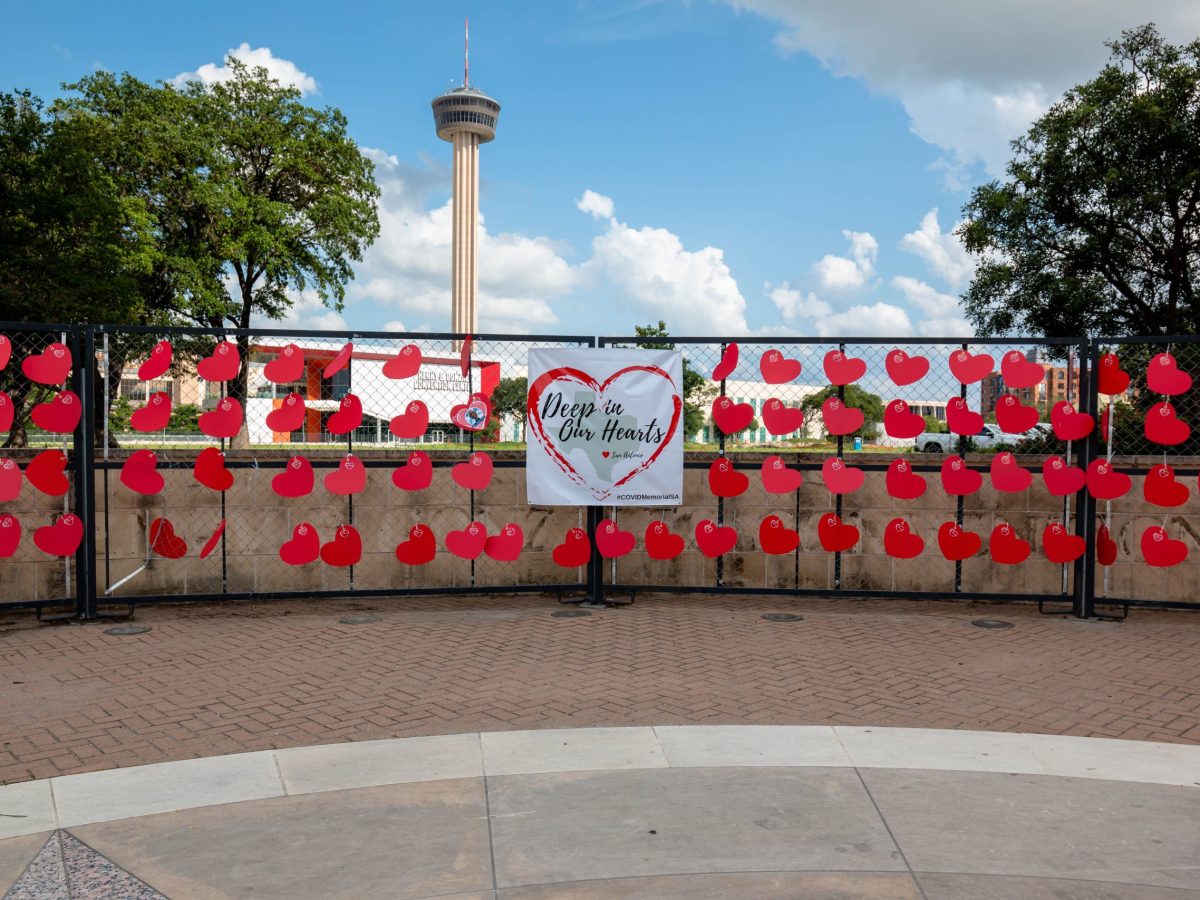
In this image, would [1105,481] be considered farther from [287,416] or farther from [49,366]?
[49,366]

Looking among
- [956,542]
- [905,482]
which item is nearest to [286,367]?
[905,482]

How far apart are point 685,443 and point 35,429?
20.1ft

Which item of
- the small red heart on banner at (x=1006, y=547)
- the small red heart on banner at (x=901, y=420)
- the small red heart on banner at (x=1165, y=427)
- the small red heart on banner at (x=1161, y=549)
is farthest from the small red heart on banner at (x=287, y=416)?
the small red heart on banner at (x=1161, y=549)

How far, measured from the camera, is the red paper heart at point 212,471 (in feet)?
27.4

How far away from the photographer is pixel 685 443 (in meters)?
9.14

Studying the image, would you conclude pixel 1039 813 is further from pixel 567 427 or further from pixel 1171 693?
pixel 567 427

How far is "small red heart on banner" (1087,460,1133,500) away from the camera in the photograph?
8234mm

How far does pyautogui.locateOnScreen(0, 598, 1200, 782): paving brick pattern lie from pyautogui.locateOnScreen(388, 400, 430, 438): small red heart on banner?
168 centimetres

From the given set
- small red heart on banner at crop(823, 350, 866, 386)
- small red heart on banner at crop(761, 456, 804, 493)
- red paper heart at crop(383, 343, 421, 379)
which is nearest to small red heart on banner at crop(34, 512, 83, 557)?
red paper heart at crop(383, 343, 421, 379)

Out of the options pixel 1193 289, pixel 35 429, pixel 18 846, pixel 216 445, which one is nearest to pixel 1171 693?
pixel 18 846

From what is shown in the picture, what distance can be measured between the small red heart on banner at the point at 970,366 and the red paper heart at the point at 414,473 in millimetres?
4943

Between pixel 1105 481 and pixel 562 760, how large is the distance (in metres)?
6.00

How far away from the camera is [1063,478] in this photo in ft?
27.3

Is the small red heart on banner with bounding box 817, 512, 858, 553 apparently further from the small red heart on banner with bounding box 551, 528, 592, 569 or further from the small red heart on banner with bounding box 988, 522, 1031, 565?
the small red heart on banner with bounding box 551, 528, 592, 569
